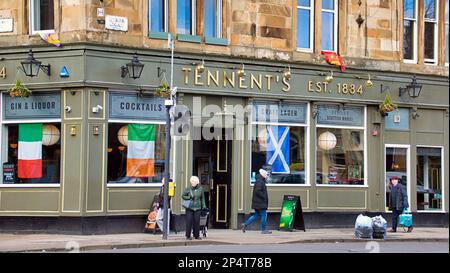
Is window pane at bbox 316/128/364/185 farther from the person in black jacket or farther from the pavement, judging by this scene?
the person in black jacket

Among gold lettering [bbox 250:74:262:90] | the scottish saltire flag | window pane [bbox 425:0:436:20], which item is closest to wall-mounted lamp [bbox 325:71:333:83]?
the scottish saltire flag

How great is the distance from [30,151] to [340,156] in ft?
31.4

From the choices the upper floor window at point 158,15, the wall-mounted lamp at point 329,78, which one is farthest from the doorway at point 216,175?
the wall-mounted lamp at point 329,78

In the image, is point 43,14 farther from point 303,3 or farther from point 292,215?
point 292,215

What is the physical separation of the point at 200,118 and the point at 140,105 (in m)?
1.89

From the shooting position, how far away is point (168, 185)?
21.7m

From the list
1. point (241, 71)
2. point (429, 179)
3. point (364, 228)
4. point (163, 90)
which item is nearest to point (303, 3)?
point (241, 71)

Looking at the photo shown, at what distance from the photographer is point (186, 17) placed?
24.9m

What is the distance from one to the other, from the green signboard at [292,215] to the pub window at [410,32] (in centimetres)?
678

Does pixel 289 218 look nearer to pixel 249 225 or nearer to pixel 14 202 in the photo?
pixel 249 225

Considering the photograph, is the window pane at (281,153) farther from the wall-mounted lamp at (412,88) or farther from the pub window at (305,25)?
the wall-mounted lamp at (412,88)

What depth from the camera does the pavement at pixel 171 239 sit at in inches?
784

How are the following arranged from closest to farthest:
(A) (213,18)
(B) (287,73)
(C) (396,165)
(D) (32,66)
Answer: (D) (32,66), (A) (213,18), (B) (287,73), (C) (396,165)
